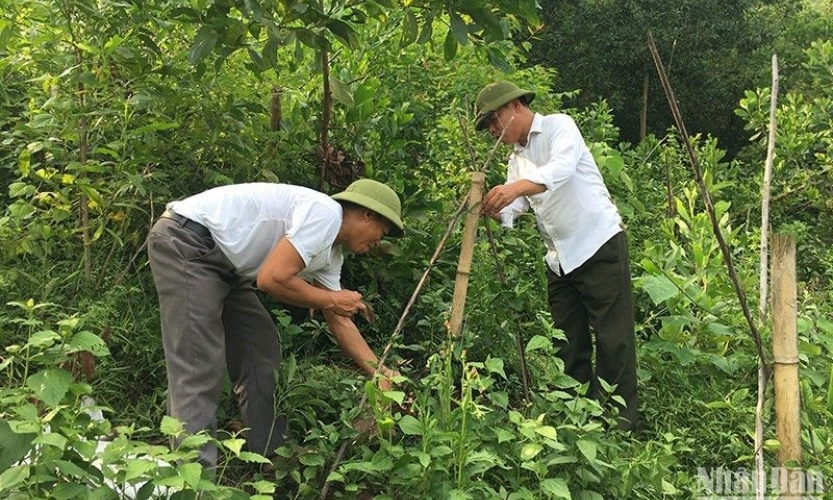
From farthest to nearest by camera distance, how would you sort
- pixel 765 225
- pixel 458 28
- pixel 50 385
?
1. pixel 458 28
2. pixel 765 225
3. pixel 50 385

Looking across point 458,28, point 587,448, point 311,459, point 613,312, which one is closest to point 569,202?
point 613,312

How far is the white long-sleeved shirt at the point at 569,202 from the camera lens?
3354 millimetres

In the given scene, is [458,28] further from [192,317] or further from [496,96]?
[192,317]

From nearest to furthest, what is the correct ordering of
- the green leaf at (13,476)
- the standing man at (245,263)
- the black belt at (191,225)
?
the green leaf at (13,476) → the standing man at (245,263) → the black belt at (191,225)

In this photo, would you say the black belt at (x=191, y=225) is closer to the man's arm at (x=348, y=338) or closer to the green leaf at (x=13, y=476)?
the man's arm at (x=348, y=338)

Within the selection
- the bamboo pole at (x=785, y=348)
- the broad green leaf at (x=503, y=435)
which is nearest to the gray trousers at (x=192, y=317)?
the broad green leaf at (x=503, y=435)

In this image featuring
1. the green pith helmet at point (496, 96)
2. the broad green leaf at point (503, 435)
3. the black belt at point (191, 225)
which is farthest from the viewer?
the green pith helmet at point (496, 96)

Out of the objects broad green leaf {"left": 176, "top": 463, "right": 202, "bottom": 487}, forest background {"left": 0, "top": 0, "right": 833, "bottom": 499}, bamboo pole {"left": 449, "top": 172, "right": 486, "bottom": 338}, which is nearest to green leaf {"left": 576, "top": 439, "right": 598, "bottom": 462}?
forest background {"left": 0, "top": 0, "right": 833, "bottom": 499}

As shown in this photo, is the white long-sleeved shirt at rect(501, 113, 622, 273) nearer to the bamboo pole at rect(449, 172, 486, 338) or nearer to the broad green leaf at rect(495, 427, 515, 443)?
the bamboo pole at rect(449, 172, 486, 338)

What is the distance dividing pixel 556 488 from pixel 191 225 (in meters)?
1.52

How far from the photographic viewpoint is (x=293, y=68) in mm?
3398

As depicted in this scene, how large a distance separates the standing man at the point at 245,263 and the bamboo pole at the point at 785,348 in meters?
1.27

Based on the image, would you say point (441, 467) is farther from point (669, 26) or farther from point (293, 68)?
point (669, 26)

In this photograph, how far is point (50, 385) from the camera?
6.43 feet
